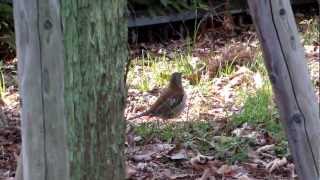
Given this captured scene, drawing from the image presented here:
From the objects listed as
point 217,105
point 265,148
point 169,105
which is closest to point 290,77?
point 265,148

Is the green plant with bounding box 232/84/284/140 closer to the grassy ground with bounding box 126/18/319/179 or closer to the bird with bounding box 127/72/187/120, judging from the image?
the grassy ground with bounding box 126/18/319/179

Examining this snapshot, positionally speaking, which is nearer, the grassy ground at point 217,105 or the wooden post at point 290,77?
the wooden post at point 290,77

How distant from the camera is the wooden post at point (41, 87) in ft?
9.29

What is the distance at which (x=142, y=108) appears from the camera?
7027mm

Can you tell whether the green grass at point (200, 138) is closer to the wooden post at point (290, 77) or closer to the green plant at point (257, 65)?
the wooden post at point (290, 77)

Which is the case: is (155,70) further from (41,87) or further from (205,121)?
(41,87)

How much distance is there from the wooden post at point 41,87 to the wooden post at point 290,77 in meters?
1.16

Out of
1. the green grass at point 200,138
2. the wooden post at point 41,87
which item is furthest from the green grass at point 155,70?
the wooden post at point 41,87

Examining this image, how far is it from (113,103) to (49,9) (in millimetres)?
931

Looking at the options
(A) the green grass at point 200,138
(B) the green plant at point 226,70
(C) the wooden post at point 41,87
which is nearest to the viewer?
(C) the wooden post at point 41,87

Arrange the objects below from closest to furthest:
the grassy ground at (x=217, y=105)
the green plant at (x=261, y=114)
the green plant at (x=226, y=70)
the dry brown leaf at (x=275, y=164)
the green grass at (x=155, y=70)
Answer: the dry brown leaf at (x=275, y=164) → the grassy ground at (x=217, y=105) → the green plant at (x=261, y=114) → the green grass at (x=155, y=70) → the green plant at (x=226, y=70)

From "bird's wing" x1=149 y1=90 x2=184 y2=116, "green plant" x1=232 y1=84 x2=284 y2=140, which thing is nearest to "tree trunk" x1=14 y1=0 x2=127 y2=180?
"green plant" x1=232 y1=84 x2=284 y2=140

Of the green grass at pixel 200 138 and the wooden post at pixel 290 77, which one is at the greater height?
the wooden post at pixel 290 77

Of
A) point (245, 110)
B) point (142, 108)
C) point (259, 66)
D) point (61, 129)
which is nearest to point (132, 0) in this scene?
point (259, 66)
